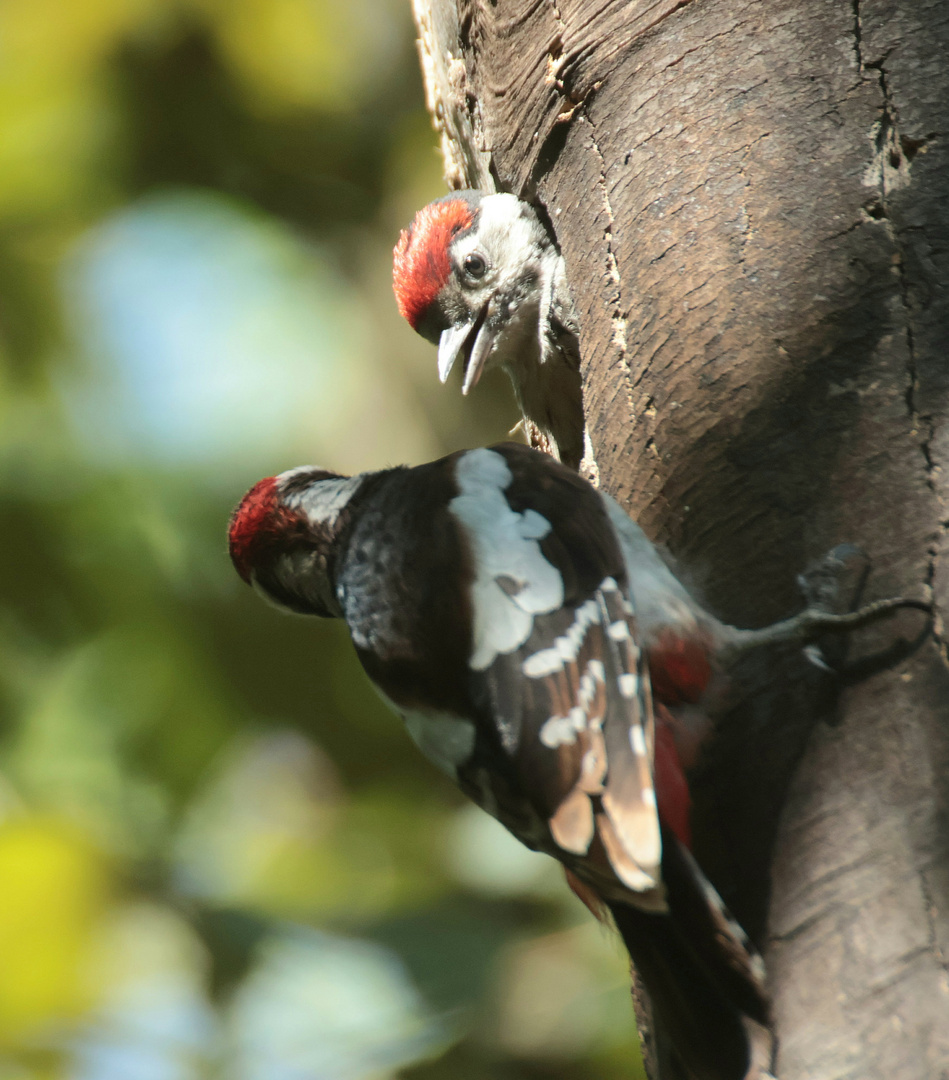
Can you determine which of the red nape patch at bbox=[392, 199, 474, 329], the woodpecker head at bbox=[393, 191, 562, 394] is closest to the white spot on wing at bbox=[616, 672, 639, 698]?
the woodpecker head at bbox=[393, 191, 562, 394]

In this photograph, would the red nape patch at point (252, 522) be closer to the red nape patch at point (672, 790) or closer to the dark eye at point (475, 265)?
the dark eye at point (475, 265)

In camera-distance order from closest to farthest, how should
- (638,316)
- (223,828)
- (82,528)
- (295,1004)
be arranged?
(638,316) < (295,1004) < (223,828) < (82,528)

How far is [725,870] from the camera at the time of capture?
64.0 inches

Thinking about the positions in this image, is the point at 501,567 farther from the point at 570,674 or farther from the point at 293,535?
the point at 293,535

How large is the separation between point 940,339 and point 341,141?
4.15 m

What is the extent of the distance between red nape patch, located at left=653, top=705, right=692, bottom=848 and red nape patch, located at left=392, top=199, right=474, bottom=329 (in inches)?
76.5

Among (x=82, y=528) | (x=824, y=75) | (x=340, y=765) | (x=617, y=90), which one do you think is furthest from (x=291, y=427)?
(x=824, y=75)

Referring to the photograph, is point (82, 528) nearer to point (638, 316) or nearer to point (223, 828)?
point (223, 828)

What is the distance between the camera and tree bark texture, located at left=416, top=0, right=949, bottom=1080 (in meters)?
1.42

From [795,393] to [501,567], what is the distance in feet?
1.84

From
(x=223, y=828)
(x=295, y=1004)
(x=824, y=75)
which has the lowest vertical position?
(x=295, y=1004)

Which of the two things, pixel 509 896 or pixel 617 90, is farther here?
pixel 509 896

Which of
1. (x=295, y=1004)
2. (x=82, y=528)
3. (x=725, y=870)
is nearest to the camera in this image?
(x=725, y=870)

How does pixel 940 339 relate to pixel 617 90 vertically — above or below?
below
